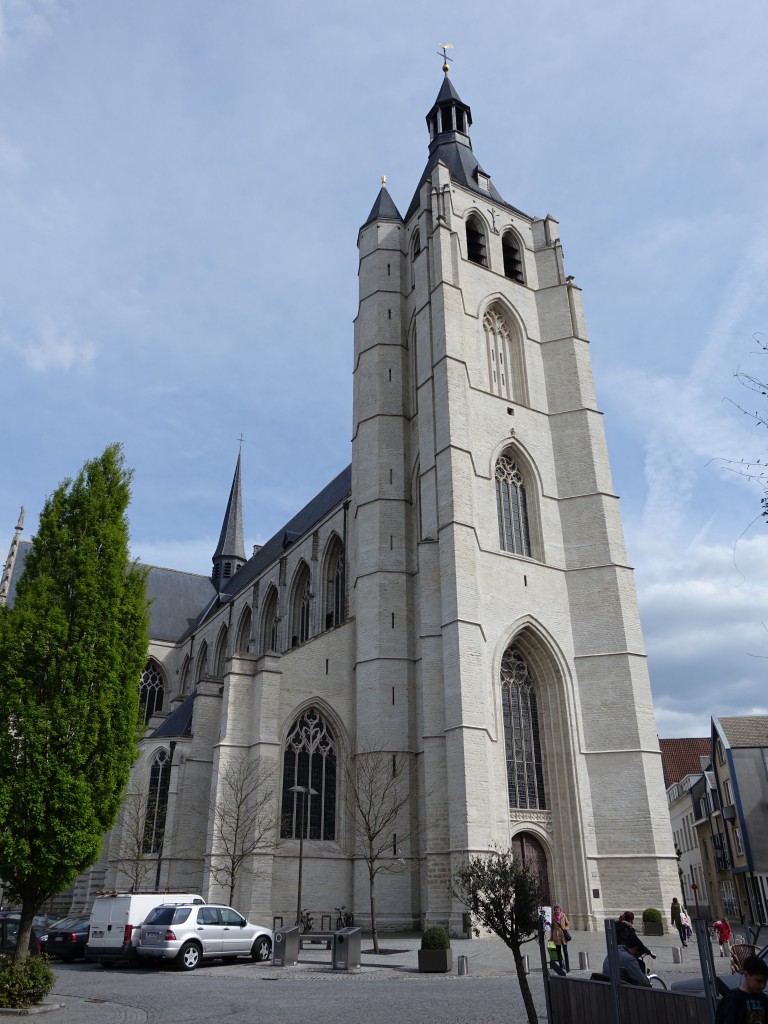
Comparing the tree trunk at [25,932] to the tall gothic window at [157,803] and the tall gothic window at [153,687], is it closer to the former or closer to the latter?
the tall gothic window at [157,803]

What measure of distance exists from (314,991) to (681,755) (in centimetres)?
4623

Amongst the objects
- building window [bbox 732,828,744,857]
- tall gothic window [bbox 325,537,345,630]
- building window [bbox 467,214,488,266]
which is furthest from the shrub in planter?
building window [bbox 732,828,744,857]

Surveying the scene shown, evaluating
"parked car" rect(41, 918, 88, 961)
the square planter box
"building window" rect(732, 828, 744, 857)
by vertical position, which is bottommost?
the square planter box

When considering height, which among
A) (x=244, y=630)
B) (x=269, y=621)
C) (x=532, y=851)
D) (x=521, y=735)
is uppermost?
(x=244, y=630)

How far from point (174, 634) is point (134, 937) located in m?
33.3

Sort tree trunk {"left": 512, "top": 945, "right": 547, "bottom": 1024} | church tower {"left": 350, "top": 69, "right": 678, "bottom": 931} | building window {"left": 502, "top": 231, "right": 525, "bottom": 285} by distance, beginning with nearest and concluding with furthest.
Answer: tree trunk {"left": 512, "top": 945, "right": 547, "bottom": 1024} → church tower {"left": 350, "top": 69, "right": 678, "bottom": 931} → building window {"left": 502, "top": 231, "right": 525, "bottom": 285}

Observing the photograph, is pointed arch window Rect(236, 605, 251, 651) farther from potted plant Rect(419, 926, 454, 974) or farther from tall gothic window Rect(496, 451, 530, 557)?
potted plant Rect(419, 926, 454, 974)

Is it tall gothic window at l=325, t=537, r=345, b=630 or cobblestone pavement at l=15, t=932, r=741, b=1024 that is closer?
cobblestone pavement at l=15, t=932, r=741, b=1024

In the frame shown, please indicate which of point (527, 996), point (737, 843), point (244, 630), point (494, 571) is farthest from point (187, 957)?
point (737, 843)

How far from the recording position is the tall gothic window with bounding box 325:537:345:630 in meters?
30.1

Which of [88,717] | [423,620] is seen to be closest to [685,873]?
[423,620]

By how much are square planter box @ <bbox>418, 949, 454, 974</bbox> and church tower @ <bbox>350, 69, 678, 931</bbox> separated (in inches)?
237

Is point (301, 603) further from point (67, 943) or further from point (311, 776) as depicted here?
point (67, 943)

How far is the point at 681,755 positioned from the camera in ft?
170
